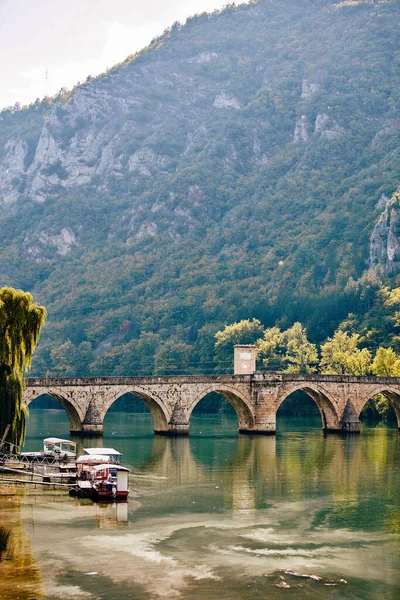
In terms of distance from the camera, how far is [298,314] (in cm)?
13538

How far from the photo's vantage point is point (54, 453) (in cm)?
4988

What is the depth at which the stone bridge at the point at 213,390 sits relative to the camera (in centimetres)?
6650

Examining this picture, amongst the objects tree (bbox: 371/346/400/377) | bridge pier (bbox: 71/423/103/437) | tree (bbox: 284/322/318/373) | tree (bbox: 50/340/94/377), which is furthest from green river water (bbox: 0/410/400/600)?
tree (bbox: 50/340/94/377)

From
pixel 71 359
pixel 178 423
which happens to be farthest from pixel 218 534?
pixel 71 359

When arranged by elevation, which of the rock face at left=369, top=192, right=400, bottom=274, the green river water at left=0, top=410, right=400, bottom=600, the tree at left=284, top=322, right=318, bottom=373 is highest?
the rock face at left=369, top=192, right=400, bottom=274

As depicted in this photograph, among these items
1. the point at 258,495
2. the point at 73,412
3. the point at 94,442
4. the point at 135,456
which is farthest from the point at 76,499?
the point at 73,412

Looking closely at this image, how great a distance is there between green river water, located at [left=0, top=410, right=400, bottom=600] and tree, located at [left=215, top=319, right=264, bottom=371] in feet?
199

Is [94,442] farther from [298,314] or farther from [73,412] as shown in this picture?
[298,314]

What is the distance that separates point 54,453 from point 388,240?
299 feet

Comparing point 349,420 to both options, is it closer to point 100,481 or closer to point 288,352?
point 288,352

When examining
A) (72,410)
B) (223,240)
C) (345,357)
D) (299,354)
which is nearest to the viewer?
(72,410)

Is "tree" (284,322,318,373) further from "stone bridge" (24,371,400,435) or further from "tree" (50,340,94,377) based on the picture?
"tree" (50,340,94,377)

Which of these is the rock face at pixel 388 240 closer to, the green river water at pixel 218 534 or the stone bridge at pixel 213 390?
the stone bridge at pixel 213 390

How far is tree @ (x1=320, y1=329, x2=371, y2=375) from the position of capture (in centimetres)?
9769
